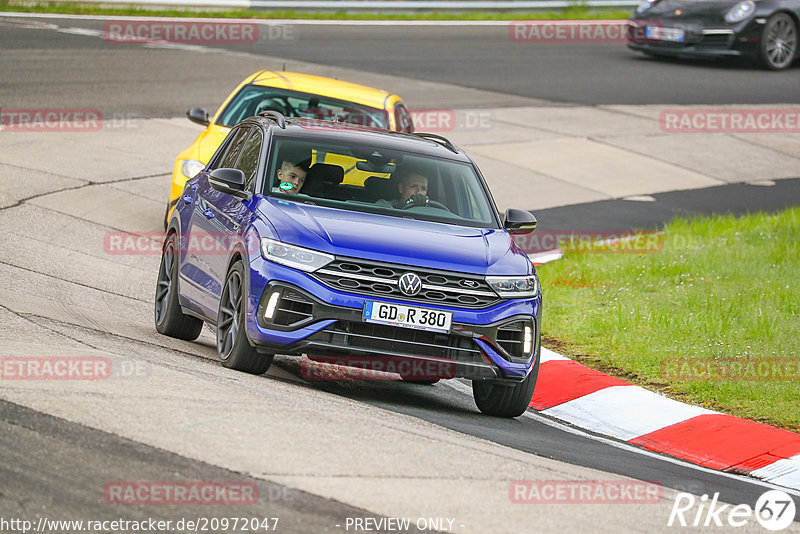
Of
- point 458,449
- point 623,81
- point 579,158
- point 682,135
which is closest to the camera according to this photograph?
point 458,449

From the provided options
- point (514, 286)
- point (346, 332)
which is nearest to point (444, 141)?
point (514, 286)

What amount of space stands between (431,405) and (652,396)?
5.92ft

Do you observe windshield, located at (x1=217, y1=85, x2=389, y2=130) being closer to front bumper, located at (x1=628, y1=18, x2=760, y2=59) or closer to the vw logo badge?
the vw logo badge

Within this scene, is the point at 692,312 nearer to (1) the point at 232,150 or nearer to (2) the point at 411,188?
(2) the point at 411,188

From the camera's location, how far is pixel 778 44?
90.4 feet

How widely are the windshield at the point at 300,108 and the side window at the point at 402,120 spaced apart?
184 millimetres

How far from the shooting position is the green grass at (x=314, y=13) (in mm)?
28359

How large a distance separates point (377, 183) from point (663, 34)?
19.0 metres

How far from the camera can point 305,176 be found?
905cm

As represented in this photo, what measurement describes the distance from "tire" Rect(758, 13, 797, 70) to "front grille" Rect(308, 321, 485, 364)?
20.5 meters

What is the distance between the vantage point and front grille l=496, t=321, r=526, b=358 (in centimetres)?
826

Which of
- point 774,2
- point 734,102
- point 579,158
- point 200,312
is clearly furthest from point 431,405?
point 774,2

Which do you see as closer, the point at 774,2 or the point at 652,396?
the point at 652,396

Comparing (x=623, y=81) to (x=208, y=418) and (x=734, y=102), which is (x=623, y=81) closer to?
(x=734, y=102)
